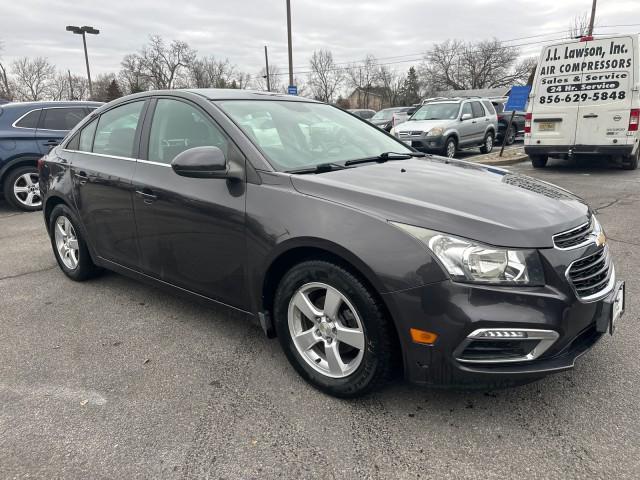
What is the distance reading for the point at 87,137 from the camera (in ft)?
13.5

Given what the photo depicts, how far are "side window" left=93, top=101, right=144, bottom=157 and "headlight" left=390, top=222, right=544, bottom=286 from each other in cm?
252

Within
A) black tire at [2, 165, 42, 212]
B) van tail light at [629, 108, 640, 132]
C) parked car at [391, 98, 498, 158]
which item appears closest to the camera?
black tire at [2, 165, 42, 212]

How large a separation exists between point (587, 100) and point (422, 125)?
14.2ft

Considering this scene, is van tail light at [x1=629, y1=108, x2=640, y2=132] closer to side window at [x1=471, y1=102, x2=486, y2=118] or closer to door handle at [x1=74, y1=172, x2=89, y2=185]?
side window at [x1=471, y1=102, x2=486, y2=118]

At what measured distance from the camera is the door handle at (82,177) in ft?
12.7

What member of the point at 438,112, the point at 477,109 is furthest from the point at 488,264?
the point at 477,109

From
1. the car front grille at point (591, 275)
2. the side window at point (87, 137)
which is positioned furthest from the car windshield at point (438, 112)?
the car front grille at point (591, 275)

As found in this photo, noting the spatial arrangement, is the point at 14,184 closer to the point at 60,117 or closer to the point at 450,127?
the point at 60,117

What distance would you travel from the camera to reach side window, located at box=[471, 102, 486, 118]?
47.3ft

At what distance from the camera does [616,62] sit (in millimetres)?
9289

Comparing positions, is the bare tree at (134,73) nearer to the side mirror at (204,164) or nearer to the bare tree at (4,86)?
the bare tree at (4,86)

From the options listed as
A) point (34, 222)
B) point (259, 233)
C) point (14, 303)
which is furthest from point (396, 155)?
point (34, 222)

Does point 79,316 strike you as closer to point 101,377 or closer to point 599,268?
point 101,377

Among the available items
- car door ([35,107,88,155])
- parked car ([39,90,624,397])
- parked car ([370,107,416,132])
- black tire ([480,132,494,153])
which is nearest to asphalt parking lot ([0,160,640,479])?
parked car ([39,90,624,397])
